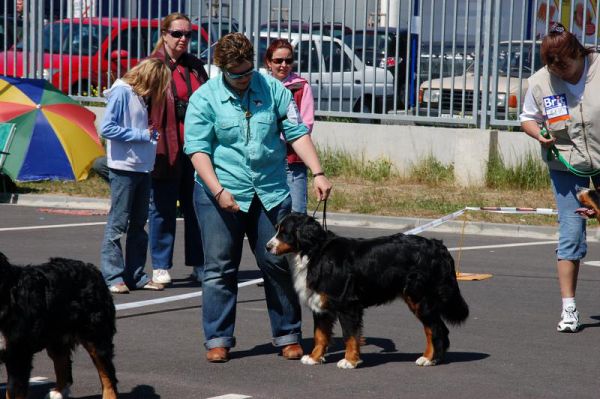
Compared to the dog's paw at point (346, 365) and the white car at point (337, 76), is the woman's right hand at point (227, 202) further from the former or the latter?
the white car at point (337, 76)

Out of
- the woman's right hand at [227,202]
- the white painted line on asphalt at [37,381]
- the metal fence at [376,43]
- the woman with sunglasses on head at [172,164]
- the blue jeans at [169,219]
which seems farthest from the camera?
the metal fence at [376,43]

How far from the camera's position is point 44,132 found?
51.4ft

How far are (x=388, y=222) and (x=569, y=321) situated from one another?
20.7 feet

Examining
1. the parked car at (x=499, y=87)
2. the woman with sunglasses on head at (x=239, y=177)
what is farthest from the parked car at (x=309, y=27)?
the woman with sunglasses on head at (x=239, y=177)

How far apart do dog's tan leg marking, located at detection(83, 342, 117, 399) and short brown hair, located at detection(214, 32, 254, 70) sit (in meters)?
1.91

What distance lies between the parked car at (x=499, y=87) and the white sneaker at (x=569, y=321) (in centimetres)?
874

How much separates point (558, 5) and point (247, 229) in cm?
1036

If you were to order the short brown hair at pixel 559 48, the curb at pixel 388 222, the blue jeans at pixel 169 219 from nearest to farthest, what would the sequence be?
the short brown hair at pixel 559 48
the blue jeans at pixel 169 219
the curb at pixel 388 222

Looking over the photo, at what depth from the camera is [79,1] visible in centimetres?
1984

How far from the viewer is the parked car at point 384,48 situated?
57.4ft

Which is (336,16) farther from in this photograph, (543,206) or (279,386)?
(279,386)

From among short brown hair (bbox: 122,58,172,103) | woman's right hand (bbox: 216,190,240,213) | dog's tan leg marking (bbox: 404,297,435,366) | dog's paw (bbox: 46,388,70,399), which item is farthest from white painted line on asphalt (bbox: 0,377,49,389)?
short brown hair (bbox: 122,58,172,103)

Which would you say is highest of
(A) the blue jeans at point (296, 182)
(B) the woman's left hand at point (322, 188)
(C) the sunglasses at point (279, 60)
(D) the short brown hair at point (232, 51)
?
(D) the short brown hair at point (232, 51)

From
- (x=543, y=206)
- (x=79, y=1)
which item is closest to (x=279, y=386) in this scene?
(x=543, y=206)
